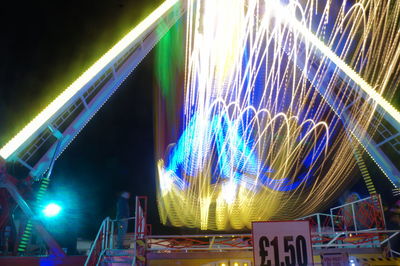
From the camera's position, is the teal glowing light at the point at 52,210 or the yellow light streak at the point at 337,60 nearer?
the teal glowing light at the point at 52,210

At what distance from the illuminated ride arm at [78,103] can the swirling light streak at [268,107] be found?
344 centimetres

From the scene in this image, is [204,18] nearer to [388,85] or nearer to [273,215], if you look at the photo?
[388,85]

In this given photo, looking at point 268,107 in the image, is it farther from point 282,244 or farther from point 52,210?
point 282,244

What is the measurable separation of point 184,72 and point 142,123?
39.5ft

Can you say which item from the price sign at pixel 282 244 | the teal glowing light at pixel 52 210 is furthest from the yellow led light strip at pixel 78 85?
the price sign at pixel 282 244

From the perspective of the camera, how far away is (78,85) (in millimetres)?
12109

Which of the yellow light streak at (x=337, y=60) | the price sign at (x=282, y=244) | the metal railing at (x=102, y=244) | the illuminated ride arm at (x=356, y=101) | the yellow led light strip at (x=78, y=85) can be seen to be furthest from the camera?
the illuminated ride arm at (x=356, y=101)

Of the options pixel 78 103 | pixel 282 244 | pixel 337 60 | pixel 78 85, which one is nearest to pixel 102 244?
pixel 78 103

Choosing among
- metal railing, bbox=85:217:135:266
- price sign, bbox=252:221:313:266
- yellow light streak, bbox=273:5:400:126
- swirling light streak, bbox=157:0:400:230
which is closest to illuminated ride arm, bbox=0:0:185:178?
metal railing, bbox=85:217:135:266

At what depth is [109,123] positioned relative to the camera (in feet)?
109

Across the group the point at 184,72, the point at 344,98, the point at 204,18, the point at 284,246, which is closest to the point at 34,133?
the point at 284,246

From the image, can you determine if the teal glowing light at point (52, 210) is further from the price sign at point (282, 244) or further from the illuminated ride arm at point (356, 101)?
the illuminated ride arm at point (356, 101)

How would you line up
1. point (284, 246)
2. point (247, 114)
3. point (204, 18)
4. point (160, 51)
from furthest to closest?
point (160, 51)
point (247, 114)
point (204, 18)
point (284, 246)

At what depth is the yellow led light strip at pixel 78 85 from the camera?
10594 mm
